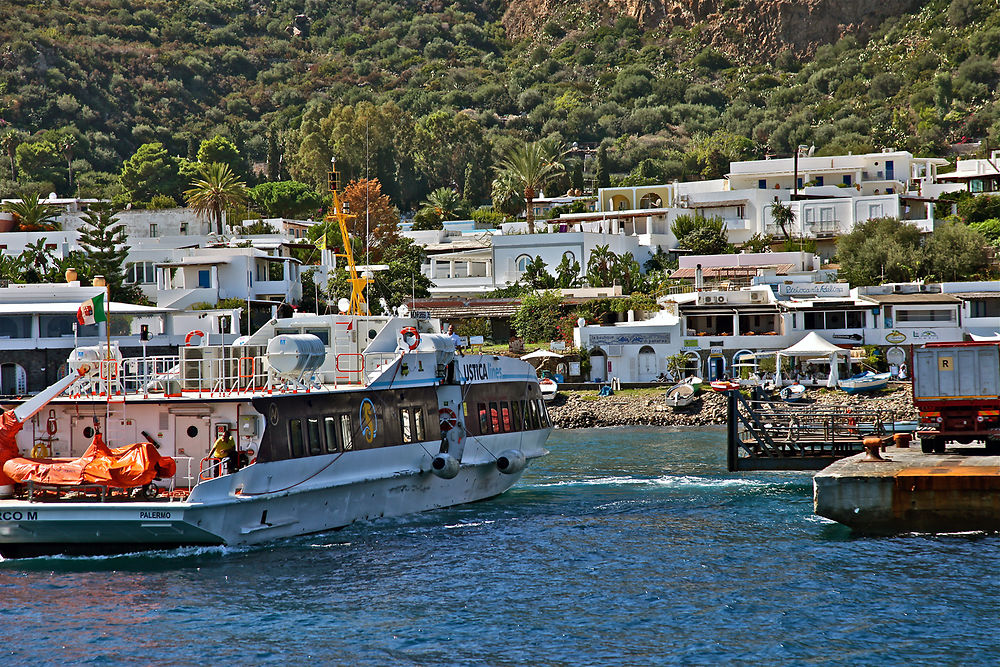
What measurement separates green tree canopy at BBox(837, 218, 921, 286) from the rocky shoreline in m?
16.6

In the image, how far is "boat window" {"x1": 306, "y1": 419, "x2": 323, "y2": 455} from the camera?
25.5m

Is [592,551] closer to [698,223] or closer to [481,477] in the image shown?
[481,477]

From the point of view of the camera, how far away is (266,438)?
24297 millimetres

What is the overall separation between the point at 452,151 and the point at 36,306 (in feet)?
269

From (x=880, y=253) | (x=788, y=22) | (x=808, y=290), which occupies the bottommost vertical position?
(x=808, y=290)

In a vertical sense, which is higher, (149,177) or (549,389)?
(149,177)

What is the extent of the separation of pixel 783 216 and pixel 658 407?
31927 millimetres

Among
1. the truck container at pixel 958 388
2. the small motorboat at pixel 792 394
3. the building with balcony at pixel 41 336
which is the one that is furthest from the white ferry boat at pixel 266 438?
the small motorboat at pixel 792 394

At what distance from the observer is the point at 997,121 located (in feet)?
442

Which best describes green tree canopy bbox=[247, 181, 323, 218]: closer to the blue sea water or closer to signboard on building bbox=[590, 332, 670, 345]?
signboard on building bbox=[590, 332, 670, 345]

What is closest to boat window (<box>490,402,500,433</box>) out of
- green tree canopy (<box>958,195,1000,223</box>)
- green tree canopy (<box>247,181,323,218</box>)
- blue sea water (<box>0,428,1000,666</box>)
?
blue sea water (<box>0,428,1000,666</box>)

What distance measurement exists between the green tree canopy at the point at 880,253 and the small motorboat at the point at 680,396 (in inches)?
770

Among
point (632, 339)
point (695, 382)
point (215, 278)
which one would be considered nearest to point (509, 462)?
point (695, 382)

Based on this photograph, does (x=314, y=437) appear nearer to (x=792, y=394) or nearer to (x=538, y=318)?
(x=792, y=394)
